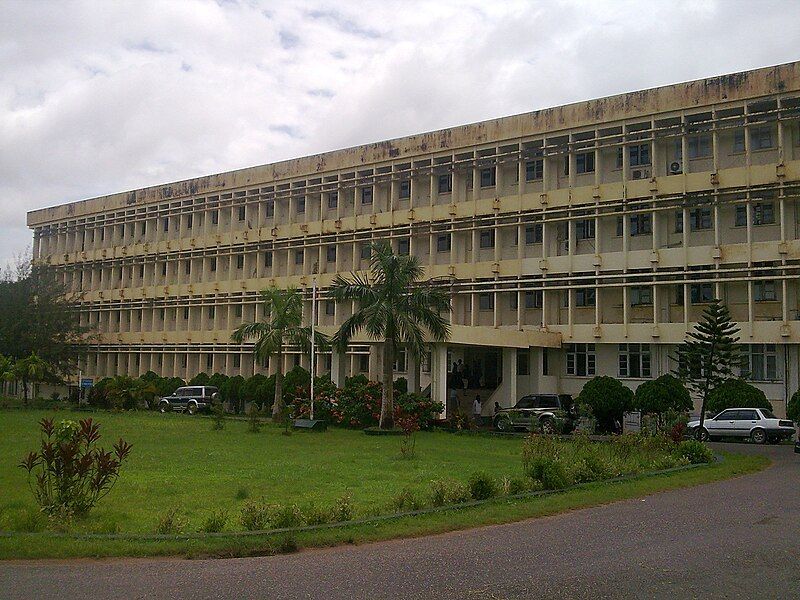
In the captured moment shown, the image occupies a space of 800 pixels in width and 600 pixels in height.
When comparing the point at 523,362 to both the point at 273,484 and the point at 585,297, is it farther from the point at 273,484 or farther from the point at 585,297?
the point at 273,484

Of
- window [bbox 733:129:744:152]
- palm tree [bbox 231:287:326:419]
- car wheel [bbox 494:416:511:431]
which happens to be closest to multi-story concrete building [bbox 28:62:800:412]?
window [bbox 733:129:744:152]

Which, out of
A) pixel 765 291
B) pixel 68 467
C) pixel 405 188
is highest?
pixel 405 188

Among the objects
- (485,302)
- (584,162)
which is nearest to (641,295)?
(584,162)

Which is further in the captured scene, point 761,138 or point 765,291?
point 761,138

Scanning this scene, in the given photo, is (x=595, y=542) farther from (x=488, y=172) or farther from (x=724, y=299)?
(x=488, y=172)

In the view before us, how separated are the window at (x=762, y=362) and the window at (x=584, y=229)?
853 centimetres

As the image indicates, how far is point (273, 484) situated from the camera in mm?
14781

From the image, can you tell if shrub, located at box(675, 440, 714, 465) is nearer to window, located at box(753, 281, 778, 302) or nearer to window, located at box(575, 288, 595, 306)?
window, located at box(753, 281, 778, 302)

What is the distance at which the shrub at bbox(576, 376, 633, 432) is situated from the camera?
98.8 ft

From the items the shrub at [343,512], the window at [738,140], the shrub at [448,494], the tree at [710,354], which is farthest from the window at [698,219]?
the shrub at [343,512]

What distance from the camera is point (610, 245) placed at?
1468 inches

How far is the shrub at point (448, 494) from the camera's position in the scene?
11872 millimetres

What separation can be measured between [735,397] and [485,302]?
1389 centimetres

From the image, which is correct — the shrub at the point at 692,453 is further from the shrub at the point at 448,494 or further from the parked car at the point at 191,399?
the parked car at the point at 191,399
